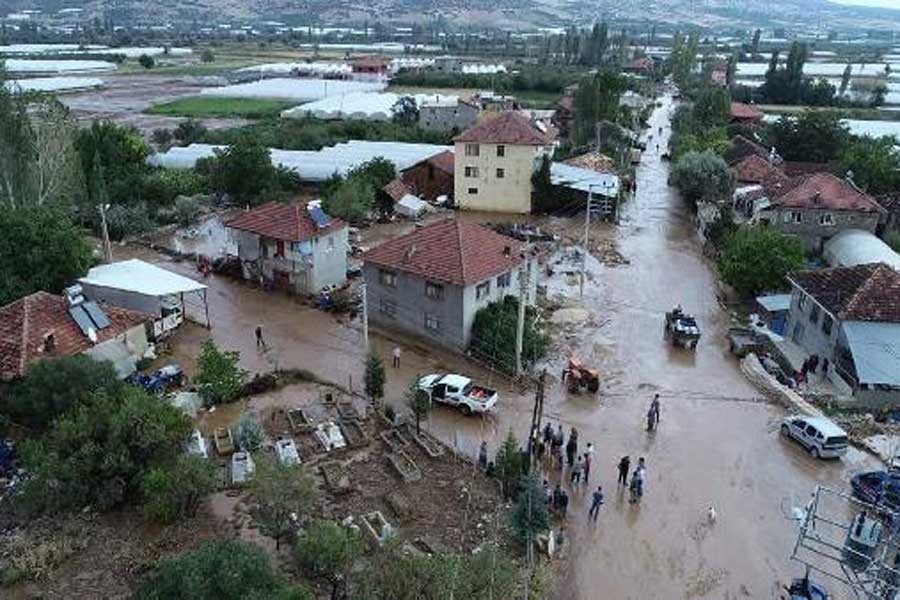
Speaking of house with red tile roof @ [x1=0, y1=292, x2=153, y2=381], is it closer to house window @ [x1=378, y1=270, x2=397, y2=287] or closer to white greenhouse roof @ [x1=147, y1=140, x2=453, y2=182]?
house window @ [x1=378, y1=270, x2=397, y2=287]

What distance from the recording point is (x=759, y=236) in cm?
3147

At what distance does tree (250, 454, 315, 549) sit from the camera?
16.0 meters

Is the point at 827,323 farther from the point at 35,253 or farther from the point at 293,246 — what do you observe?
the point at 35,253

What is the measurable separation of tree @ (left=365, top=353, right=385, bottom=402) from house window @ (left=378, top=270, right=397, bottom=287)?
19.1ft

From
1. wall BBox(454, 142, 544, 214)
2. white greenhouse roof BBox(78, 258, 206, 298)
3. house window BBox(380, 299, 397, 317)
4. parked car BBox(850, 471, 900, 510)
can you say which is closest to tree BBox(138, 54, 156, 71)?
wall BBox(454, 142, 544, 214)

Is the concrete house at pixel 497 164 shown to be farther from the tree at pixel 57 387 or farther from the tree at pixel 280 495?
the tree at pixel 280 495

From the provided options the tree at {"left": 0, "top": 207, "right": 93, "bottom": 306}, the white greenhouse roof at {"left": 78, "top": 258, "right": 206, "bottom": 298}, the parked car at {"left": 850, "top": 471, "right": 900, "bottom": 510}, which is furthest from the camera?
the white greenhouse roof at {"left": 78, "top": 258, "right": 206, "bottom": 298}

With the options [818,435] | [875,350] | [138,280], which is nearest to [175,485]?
[138,280]

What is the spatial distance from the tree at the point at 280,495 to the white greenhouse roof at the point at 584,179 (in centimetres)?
3128

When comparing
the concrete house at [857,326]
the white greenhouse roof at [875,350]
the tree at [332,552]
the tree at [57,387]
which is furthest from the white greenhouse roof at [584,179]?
the tree at [332,552]

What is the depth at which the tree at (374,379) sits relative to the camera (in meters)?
23.0

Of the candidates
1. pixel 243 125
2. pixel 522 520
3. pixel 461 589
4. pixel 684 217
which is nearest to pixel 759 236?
pixel 684 217

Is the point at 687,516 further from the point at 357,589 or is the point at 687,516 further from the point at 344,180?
the point at 344,180

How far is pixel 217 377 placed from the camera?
22.5 m
